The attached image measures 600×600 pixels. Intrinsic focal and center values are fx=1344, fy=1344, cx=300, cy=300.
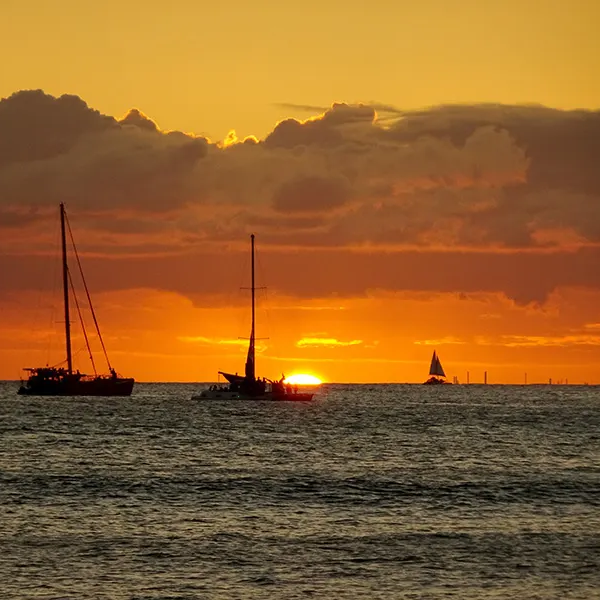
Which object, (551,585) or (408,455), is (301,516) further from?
(408,455)

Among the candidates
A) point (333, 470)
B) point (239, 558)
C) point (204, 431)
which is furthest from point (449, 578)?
point (204, 431)

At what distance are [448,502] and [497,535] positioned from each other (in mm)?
13654

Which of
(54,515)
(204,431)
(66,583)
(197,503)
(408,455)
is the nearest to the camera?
(66,583)

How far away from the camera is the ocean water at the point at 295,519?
48.2 metres

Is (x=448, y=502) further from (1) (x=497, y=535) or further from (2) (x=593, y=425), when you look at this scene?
(2) (x=593, y=425)

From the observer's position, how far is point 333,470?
9344cm

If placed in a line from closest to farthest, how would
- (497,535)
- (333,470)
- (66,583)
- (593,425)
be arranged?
(66,583), (497,535), (333,470), (593,425)

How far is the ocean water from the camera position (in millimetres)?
48188

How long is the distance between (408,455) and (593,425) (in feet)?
236

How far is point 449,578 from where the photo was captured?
49.1 meters

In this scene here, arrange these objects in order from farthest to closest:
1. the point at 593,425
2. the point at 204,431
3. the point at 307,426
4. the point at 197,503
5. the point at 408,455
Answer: the point at 593,425
the point at 307,426
the point at 204,431
the point at 408,455
the point at 197,503

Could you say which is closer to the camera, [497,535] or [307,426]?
[497,535]

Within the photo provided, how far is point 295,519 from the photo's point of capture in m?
64.9

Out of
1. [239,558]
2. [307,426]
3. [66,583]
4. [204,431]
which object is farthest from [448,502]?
[307,426]
